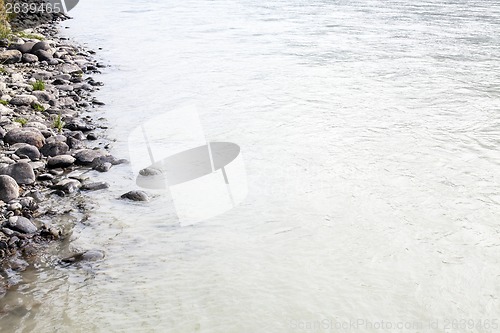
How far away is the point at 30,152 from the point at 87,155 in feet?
1.95

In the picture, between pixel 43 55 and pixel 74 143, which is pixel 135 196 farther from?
pixel 43 55

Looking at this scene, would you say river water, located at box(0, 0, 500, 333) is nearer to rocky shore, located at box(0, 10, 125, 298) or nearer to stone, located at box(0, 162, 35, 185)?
rocky shore, located at box(0, 10, 125, 298)

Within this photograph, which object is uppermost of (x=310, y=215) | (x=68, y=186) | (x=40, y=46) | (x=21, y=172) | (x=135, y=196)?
(x=40, y=46)

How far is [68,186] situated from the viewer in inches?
229

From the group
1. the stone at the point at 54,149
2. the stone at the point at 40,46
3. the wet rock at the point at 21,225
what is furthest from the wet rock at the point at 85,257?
the stone at the point at 40,46

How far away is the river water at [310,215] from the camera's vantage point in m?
4.07

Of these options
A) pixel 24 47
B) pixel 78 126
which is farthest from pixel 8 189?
pixel 24 47

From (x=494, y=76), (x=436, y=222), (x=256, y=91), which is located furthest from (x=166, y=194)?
(x=494, y=76)

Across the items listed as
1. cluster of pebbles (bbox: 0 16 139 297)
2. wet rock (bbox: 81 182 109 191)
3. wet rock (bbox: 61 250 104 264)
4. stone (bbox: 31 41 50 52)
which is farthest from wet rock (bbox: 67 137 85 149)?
stone (bbox: 31 41 50 52)

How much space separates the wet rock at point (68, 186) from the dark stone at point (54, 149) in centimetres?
84

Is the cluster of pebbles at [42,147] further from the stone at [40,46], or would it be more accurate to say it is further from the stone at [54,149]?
the stone at [40,46]

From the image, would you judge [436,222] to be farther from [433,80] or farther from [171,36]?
[171,36]

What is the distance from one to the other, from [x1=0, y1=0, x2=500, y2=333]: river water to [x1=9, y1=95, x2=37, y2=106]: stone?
1.10 metres

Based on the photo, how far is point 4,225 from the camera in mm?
4820
